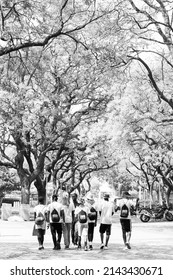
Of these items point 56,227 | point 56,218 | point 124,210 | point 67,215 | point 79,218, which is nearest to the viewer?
point 56,218

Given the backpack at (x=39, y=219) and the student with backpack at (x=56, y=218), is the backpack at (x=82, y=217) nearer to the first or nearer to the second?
the student with backpack at (x=56, y=218)

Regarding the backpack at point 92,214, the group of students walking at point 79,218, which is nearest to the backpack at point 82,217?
the group of students walking at point 79,218

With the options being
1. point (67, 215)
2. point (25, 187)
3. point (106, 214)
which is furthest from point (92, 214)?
point (25, 187)

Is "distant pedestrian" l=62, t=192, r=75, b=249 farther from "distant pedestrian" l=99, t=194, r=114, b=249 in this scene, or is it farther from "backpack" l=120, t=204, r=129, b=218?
"backpack" l=120, t=204, r=129, b=218

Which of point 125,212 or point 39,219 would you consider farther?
point 125,212

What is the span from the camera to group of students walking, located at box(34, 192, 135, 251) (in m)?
13.4

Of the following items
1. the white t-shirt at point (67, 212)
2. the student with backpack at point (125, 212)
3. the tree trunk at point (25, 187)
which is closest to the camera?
the student with backpack at point (125, 212)

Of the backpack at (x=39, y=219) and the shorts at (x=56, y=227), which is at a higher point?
the backpack at (x=39, y=219)

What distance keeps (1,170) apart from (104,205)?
112 feet

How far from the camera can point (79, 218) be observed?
13.6 meters

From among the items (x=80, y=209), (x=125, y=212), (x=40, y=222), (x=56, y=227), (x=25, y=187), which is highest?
(x=25, y=187)

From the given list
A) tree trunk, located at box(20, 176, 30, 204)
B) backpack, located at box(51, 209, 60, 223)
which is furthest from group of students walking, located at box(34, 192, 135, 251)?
tree trunk, located at box(20, 176, 30, 204)

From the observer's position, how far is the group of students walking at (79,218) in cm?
1339

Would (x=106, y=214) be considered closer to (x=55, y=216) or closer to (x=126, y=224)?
(x=126, y=224)
